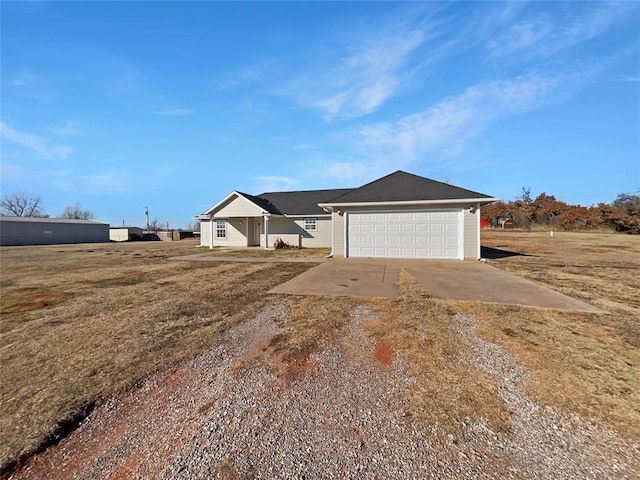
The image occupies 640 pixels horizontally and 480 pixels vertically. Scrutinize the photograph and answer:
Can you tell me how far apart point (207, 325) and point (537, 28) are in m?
12.9

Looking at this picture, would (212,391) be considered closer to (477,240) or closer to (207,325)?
(207,325)

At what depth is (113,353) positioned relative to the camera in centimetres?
381

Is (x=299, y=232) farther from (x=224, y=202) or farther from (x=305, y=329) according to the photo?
(x=305, y=329)

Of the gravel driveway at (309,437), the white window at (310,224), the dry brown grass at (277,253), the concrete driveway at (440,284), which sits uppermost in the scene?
the white window at (310,224)

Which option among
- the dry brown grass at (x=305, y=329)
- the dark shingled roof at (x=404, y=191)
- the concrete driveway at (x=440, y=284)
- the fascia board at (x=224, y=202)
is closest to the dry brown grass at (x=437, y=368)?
the dry brown grass at (x=305, y=329)

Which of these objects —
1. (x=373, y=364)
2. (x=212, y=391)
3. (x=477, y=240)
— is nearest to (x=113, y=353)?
(x=212, y=391)

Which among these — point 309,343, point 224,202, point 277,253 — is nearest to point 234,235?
point 224,202

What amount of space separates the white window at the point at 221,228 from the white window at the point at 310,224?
21.2 feet

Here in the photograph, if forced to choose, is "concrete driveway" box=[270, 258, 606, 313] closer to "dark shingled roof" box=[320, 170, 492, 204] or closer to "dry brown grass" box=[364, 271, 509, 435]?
"dry brown grass" box=[364, 271, 509, 435]

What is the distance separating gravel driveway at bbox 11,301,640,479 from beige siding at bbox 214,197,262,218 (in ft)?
54.6

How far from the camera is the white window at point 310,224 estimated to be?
1953cm

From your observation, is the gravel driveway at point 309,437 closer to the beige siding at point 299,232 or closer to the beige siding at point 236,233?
the beige siding at point 299,232

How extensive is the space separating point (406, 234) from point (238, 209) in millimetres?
11811

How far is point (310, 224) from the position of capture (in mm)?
19641
